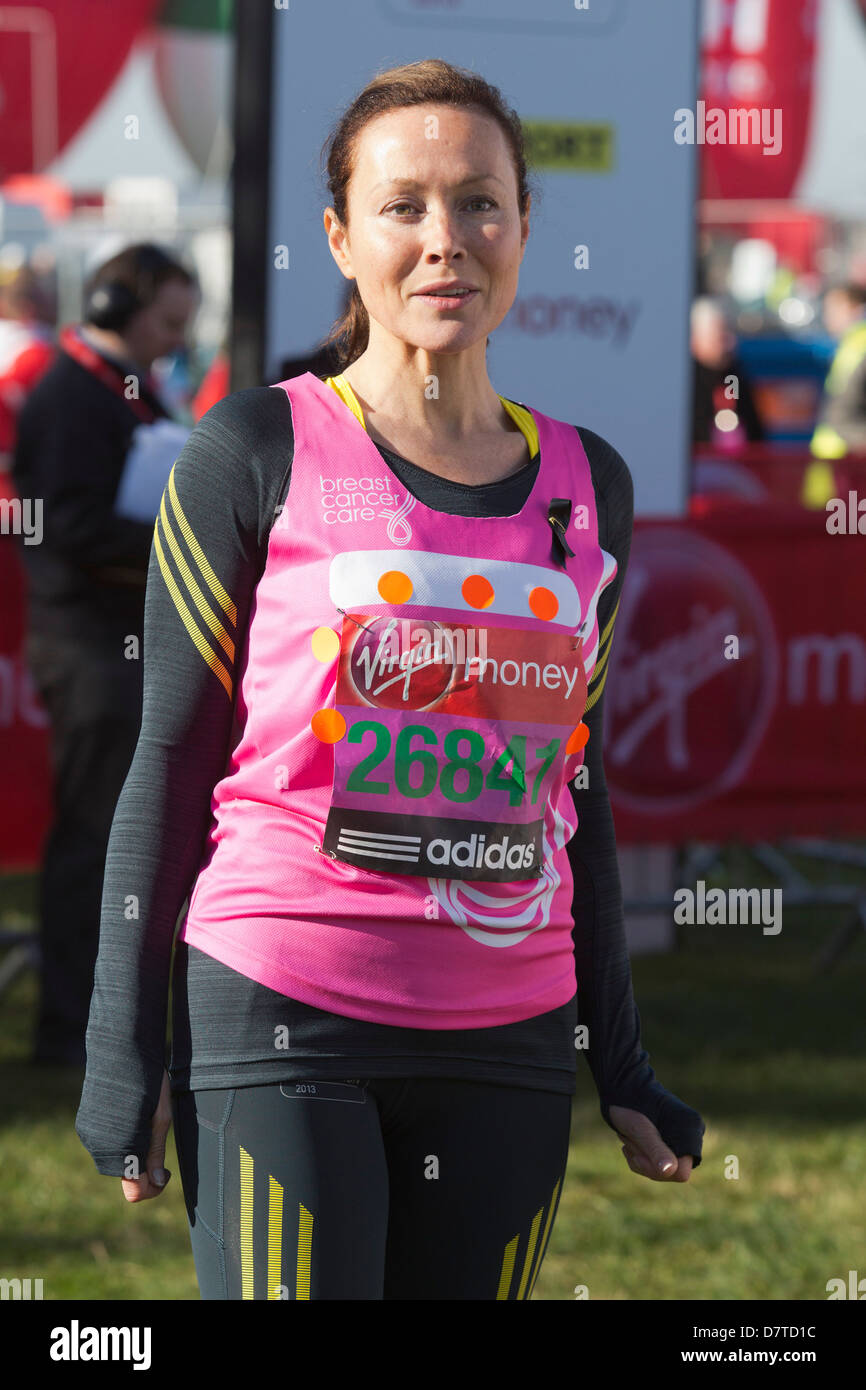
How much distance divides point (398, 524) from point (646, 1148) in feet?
2.64

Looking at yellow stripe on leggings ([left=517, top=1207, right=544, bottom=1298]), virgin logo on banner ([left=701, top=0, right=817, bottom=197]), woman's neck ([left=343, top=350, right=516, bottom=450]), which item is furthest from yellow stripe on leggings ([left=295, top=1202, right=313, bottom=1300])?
virgin logo on banner ([left=701, top=0, right=817, bottom=197])

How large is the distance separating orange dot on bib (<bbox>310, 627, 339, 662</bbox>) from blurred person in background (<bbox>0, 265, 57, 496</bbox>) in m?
9.56

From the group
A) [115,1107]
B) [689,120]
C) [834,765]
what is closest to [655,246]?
[689,120]

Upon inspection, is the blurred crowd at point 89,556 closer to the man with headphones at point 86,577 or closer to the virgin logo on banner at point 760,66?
the man with headphones at point 86,577

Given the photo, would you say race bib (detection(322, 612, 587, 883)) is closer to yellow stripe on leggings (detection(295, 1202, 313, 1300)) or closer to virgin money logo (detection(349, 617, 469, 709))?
virgin money logo (detection(349, 617, 469, 709))

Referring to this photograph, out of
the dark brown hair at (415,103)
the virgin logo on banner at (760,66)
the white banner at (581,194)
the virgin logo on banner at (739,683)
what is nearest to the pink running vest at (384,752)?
the dark brown hair at (415,103)

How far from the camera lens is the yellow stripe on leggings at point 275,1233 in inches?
75.9

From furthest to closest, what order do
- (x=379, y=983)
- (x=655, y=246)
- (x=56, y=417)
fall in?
1. (x=655, y=246)
2. (x=56, y=417)
3. (x=379, y=983)

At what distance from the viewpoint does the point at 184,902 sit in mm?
2088

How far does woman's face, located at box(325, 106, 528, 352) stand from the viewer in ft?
6.56

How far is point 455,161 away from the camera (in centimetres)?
200

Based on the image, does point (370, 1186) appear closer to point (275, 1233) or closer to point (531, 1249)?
point (275, 1233)

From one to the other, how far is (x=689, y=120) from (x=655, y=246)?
0.44 m
